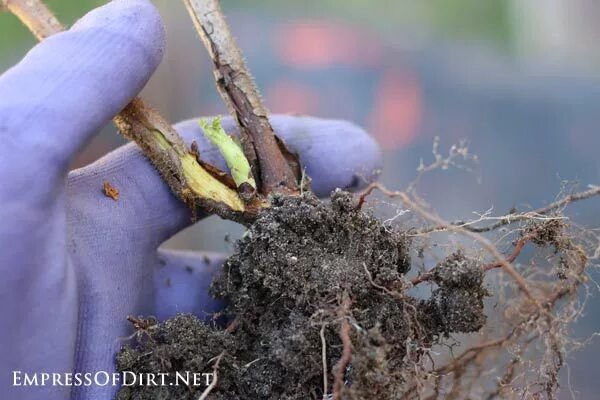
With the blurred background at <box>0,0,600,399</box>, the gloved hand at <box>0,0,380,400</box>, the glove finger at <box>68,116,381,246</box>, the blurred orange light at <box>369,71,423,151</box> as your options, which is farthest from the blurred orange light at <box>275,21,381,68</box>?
the gloved hand at <box>0,0,380,400</box>

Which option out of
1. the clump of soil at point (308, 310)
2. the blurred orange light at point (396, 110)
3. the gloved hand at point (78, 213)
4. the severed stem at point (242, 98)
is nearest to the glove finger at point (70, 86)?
the gloved hand at point (78, 213)

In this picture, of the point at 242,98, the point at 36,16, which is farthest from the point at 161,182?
the point at 36,16

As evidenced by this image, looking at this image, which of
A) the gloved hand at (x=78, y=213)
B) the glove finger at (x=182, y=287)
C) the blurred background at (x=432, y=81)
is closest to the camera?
the gloved hand at (x=78, y=213)

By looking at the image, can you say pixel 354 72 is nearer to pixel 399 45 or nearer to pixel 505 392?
pixel 399 45

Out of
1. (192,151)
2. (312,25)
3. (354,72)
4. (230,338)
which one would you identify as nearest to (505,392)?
(230,338)

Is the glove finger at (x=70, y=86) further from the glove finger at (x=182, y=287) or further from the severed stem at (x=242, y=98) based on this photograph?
the glove finger at (x=182, y=287)

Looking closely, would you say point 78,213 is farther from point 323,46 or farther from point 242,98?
point 323,46
